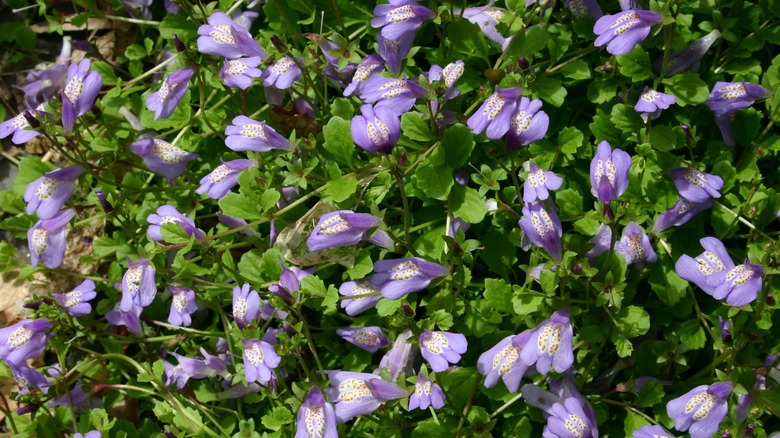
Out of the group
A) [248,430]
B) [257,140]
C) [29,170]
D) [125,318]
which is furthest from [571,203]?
[29,170]

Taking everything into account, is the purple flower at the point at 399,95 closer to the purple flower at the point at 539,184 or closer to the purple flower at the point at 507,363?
the purple flower at the point at 539,184

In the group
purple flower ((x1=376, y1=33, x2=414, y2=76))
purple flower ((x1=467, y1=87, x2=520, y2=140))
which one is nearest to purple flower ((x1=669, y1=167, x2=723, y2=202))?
purple flower ((x1=467, y1=87, x2=520, y2=140))

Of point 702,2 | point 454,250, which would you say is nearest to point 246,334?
point 454,250

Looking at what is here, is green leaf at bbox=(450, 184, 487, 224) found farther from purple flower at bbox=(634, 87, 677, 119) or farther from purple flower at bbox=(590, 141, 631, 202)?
purple flower at bbox=(634, 87, 677, 119)

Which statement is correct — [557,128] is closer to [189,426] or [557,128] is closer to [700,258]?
[700,258]

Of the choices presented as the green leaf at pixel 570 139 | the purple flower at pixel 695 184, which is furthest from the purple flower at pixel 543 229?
the purple flower at pixel 695 184
